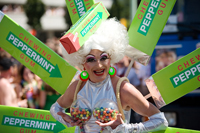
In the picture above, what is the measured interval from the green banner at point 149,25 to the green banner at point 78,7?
0.49 metres

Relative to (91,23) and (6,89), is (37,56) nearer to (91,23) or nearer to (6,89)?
(91,23)

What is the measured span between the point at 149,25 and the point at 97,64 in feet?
2.11

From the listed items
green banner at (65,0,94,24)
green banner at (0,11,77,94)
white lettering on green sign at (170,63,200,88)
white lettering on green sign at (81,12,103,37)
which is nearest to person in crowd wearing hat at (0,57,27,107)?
green banner at (0,11,77,94)

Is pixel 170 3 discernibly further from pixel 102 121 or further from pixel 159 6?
pixel 102 121

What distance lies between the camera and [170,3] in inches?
98.5

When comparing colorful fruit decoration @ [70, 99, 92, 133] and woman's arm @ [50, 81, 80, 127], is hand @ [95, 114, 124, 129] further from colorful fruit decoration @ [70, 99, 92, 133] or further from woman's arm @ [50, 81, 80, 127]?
woman's arm @ [50, 81, 80, 127]

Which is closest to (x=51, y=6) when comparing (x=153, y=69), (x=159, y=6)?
(x=153, y=69)

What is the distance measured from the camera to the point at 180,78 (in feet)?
8.06

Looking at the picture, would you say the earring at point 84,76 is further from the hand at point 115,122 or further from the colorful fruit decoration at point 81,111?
the hand at point 115,122

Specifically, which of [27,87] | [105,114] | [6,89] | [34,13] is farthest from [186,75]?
[34,13]

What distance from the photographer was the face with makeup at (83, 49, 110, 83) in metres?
2.26

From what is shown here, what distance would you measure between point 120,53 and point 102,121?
0.56 meters

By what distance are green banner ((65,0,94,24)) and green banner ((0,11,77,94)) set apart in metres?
0.41

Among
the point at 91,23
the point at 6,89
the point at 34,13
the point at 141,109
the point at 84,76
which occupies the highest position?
the point at 34,13
